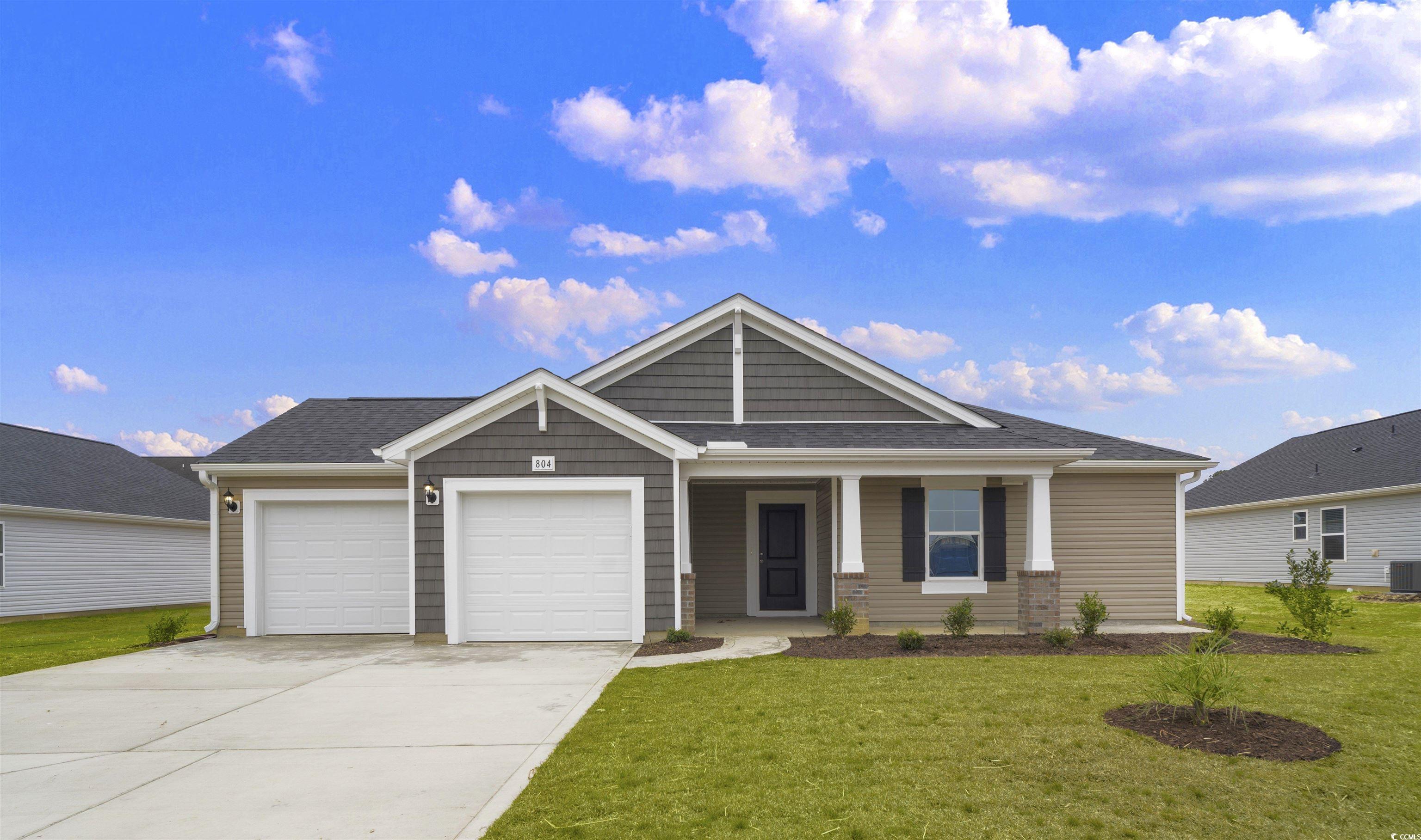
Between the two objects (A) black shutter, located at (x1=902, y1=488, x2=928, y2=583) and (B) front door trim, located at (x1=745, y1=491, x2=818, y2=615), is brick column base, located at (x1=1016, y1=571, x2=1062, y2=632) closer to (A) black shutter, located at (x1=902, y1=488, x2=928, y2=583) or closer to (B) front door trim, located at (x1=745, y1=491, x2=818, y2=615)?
(A) black shutter, located at (x1=902, y1=488, x2=928, y2=583)

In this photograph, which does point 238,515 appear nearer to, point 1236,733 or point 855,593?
point 855,593

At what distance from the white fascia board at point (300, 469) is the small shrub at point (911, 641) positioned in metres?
7.87

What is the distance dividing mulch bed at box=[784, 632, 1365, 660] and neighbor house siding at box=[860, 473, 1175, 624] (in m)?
1.85

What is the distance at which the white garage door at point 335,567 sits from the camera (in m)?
13.0

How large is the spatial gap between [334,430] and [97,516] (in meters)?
11.0

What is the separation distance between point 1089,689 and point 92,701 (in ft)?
32.4

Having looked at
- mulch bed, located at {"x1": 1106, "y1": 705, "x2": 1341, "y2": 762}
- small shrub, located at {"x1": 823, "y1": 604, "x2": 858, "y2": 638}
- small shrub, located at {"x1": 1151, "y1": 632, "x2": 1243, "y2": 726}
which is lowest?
small shrub, located at {"x1": 823, "y1": 604, "x2": 858, "y2": 638}

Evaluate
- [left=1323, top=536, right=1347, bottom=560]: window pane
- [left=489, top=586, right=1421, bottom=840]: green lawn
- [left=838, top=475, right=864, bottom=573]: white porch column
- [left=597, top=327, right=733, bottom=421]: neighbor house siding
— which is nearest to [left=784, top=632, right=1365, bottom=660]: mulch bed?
[left=838, top=475, right=864, bottom=573]: white porch column

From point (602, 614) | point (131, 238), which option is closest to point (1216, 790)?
point (602, 614)

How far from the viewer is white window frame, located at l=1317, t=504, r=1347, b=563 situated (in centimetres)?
2320

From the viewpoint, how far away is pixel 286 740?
253 inches

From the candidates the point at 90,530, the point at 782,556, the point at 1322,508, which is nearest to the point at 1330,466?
the point at 1322,508

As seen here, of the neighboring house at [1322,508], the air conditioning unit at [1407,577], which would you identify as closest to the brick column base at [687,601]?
the air conditioning unit at [1407,577]

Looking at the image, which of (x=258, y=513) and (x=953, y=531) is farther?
(x=953, y=531)
